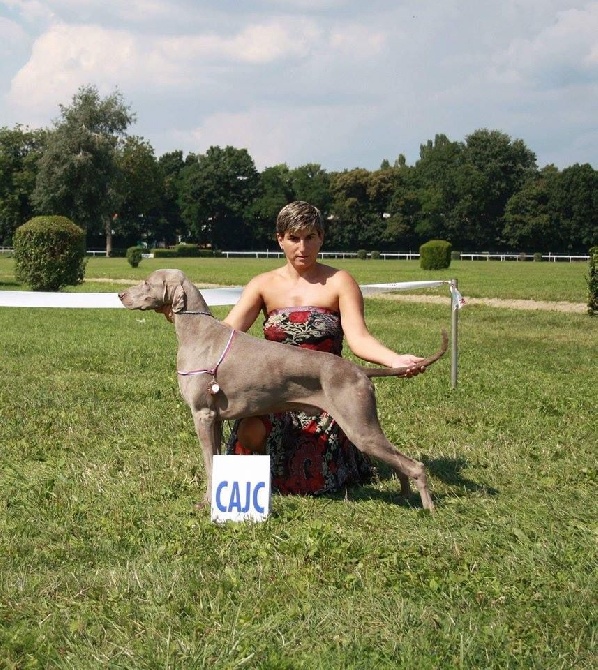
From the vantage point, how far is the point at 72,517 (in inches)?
197

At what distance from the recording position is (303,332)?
5566 mm

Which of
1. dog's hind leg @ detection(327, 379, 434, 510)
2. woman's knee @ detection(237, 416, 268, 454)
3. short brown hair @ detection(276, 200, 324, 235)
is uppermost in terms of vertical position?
short brown hair @ detection(276, 200, 324, 235)

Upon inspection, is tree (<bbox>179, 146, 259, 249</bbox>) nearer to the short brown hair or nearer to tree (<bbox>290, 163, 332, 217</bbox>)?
tree (<bbox>290, 163, 332, 217</bbox>)

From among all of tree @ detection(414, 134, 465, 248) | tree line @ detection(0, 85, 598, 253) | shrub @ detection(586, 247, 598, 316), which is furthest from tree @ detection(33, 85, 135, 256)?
shrub @ detection(586, 247, 598, 316)

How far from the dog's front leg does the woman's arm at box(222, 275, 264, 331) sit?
78cm

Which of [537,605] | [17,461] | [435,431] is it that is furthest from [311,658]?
[435,431]

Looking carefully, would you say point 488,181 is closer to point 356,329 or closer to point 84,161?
point 84,161

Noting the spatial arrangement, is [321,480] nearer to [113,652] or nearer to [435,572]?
[435,572]

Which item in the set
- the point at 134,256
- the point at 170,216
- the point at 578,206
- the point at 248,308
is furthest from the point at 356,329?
the point at 170,216

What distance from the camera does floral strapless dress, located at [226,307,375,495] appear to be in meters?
5.59

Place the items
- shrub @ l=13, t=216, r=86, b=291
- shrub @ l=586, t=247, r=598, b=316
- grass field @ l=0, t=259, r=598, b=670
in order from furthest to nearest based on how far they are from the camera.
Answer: shrub @ l=13, t=216, r=86, b=291 → shrub @ l=586, t=247, r=598, b=316 → grass field @ l=0, t=259, r=598, b=670

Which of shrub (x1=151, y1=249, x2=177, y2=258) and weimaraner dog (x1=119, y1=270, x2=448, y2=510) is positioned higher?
weimaraner dog (x1=119, y1=270, x2=448, y2=510)

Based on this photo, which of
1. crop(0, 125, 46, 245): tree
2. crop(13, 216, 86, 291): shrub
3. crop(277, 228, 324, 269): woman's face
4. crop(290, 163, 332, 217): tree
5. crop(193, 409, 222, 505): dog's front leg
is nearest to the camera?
crop(193, 409, 222, 505): dog's front leg

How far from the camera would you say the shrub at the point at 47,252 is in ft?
85.3
